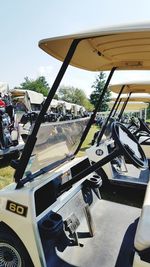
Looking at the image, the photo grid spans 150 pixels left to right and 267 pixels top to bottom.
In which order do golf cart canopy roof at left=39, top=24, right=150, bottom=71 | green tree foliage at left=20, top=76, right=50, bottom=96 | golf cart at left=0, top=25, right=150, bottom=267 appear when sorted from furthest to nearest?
1. green tree foliage at left=20, top=76, right=50, bottom=96
2. golf cart at left=0, top=25, right=150, bottom=267
3. golf cart canopy roof at left=39, top=24, right=150, bottom=71

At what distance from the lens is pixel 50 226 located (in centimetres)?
169

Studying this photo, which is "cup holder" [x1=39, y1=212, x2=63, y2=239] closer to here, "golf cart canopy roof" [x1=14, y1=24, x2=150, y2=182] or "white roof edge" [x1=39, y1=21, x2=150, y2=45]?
"golf cart canopy roof" [x1=14, y1=24, x2=150, y2=182]

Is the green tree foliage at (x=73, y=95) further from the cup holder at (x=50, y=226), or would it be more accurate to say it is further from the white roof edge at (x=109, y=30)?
the white roof edge at (x=109, y=30)

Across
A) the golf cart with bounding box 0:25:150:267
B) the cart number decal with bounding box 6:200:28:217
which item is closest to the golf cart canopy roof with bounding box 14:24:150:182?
the golf cart with bounding box 0:25:150:267

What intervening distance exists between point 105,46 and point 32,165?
1.11m

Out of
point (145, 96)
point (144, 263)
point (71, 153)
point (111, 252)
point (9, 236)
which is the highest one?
point (145, 96)

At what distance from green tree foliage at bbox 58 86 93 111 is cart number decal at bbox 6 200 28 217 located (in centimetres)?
6759

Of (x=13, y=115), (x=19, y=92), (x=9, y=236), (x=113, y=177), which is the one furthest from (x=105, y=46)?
(x=19, y=92)

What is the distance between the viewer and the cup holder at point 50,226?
1660mm

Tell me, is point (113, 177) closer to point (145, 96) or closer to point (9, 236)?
point (9, 236)

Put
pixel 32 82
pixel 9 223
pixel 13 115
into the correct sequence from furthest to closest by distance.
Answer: pixel 32 82 → pixel 13 115 → pixel 9 223

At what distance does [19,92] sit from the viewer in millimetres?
13141

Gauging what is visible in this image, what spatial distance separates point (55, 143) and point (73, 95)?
72389 millimetres

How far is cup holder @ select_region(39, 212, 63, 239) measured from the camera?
166cm
